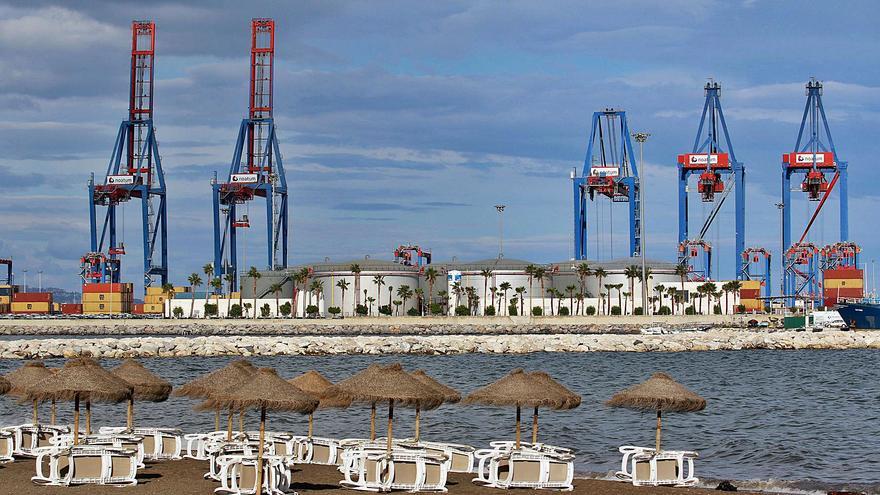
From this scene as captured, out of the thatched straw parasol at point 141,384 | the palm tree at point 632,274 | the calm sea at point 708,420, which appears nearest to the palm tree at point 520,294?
the palm tree at point 632,274

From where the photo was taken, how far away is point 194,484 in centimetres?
1836

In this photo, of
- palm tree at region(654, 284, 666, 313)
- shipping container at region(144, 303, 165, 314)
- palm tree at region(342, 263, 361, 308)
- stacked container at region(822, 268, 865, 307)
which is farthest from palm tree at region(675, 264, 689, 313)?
shipping container at region(144, 303, 165, 314)

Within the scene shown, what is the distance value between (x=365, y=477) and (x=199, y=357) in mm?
44050

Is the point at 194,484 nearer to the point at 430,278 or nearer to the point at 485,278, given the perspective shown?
the point at 430,278

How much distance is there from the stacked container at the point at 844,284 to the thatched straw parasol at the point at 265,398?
122631 millimetres

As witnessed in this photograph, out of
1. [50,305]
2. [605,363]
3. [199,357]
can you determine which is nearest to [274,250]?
[50,305]

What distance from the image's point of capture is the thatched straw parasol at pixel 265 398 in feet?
53.1

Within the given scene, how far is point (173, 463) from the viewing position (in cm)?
2103

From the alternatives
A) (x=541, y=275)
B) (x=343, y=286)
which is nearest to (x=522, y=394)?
(x=343, y=286)

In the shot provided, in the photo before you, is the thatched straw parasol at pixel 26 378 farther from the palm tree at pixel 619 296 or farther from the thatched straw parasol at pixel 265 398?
the palm tree at pixel 619 296

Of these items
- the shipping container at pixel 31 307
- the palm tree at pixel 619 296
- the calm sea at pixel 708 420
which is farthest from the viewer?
the shipping container at pixel 31 307

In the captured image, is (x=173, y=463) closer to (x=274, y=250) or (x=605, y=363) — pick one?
(x=605, y=363)

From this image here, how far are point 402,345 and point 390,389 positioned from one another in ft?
157

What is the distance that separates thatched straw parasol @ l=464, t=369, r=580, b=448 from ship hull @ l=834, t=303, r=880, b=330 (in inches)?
3213
